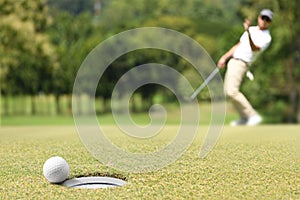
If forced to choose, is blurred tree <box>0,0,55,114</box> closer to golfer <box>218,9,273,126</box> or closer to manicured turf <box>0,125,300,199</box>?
golfer <box>218,9,273,126</box>

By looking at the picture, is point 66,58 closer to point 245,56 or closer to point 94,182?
point 245,56

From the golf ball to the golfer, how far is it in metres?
4.53

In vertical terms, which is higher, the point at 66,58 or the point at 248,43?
the point at 248,43

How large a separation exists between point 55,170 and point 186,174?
2.00 m

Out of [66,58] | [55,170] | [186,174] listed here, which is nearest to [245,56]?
[186,174]

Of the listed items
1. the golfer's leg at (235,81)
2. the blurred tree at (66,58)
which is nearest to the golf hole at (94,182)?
the golfer's leg at (235,81)

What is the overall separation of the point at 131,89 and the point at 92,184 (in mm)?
36152

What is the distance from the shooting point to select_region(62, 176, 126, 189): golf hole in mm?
7734

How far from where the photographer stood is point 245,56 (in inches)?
433

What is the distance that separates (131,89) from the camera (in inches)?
1730

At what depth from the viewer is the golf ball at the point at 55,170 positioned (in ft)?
24.6

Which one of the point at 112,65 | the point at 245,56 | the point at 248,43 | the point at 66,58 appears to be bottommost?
the point at 112,65

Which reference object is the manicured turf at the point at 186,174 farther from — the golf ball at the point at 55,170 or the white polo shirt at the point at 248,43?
the white polo shirt at the point at 248,43

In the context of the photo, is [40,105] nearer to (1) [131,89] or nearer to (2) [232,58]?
(1) [131,89]
